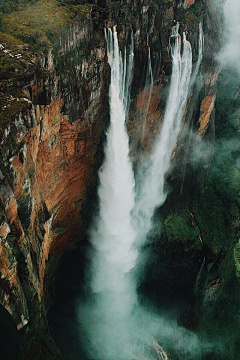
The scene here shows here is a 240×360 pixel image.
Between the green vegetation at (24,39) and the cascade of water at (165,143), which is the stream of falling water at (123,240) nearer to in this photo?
the cascade of water at (165,143)

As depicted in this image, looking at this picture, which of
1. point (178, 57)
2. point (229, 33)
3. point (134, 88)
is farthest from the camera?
point (229, 33)

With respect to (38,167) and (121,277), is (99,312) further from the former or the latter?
(38,167)

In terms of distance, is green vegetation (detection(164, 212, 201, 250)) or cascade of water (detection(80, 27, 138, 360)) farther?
green vegetation (detection(164, 212, 201, 250))

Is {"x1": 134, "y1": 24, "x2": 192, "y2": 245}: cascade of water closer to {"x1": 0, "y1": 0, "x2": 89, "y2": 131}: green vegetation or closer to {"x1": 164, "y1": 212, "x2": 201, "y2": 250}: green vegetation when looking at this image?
{"x1": 164, "y1": 212, "x2": 201, "y2": 250}: green vegetation

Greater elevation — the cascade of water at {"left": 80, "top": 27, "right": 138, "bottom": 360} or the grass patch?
the grass patch

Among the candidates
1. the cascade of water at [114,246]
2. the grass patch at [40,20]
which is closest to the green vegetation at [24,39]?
the grass patch at [40,20]

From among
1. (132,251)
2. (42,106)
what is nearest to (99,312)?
(132,251)

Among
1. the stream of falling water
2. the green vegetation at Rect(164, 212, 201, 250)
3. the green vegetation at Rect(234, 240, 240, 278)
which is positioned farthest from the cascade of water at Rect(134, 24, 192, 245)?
the green vegetation at Rect(234, 240, 240, 278)

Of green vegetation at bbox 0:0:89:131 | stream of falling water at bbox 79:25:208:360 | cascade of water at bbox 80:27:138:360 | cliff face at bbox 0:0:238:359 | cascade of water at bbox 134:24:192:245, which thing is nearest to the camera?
cliff face at bbox 0:0:238:359
